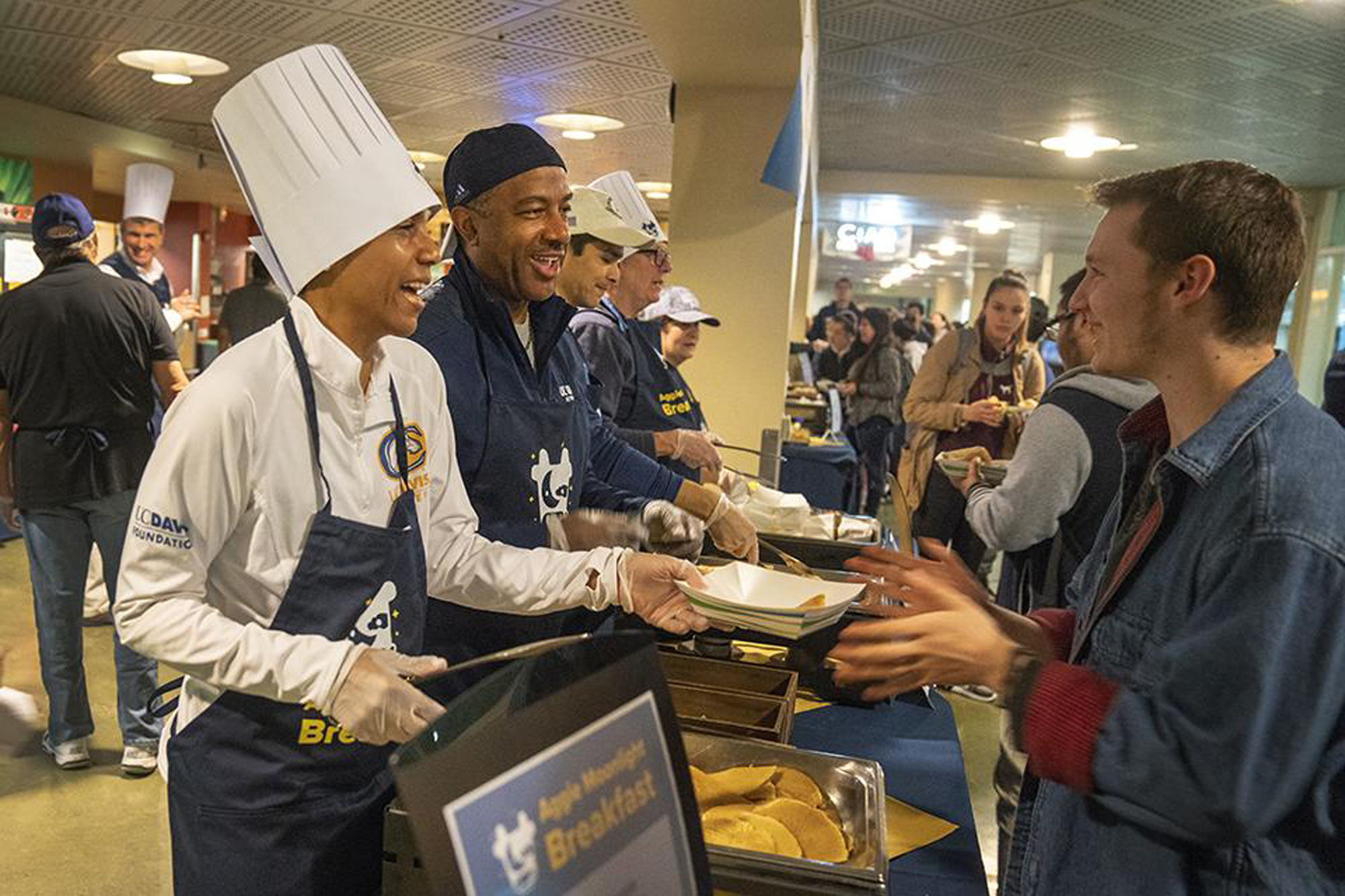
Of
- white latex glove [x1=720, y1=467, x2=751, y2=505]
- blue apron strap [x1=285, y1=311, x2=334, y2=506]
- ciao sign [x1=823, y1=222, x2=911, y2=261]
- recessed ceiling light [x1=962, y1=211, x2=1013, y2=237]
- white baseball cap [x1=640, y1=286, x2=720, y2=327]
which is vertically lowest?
white latex glove [x1=720, y1=467, x2=751, y2=505]

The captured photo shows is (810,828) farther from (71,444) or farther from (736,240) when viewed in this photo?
(736,240)

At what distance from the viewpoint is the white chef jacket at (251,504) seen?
3.58 ft

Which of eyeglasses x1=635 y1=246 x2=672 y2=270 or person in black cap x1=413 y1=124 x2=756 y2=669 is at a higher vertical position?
eyeglasses x1=635 y1=246 x2=672 y2=270

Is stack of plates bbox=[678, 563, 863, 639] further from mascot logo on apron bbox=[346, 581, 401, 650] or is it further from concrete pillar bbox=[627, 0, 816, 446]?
concrete pillar bbox=[627, 0, 816, 446]

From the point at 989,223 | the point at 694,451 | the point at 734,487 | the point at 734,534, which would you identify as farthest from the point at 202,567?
the point at 989,223

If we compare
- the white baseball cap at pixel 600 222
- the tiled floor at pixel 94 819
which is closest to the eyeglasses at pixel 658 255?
the white baseball cap at pixel 600 222

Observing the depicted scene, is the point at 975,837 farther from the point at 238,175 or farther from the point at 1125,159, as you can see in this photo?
the point at 1125,159

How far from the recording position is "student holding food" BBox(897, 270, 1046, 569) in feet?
13.4

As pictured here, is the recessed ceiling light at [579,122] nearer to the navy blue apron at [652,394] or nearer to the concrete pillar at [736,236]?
the concrete pillar at [736,236]

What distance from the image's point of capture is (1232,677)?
35.8 inches

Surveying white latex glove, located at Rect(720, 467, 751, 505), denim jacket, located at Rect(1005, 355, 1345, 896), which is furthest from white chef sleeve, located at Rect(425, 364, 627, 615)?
white latex glove, located at Rect(720, 467, 751, 505)

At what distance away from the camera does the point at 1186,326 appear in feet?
3.59

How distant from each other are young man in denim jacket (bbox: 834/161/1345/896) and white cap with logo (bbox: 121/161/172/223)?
4985 mm

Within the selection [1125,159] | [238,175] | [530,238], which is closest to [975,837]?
[530,238]
